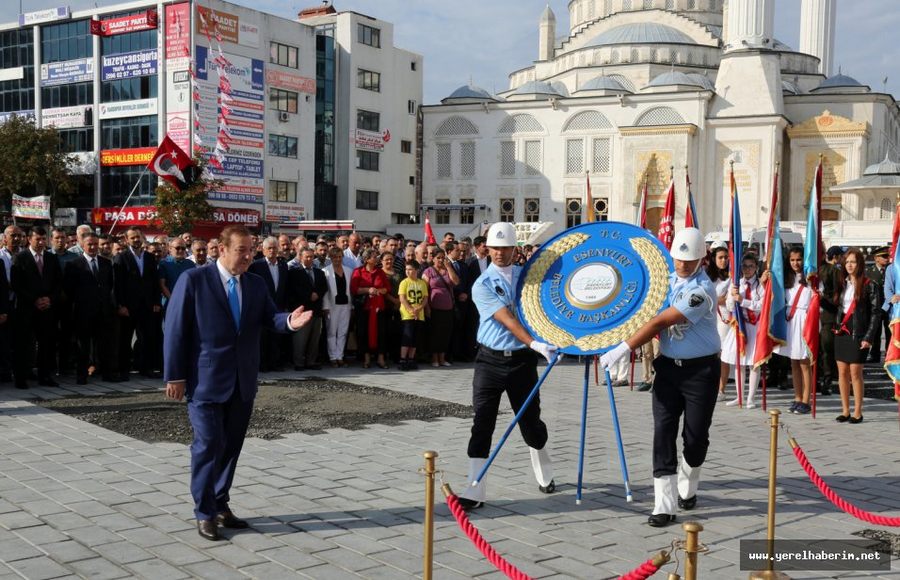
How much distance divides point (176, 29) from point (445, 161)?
81.9 feet

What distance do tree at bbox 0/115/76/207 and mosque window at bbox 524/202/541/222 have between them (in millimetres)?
31948

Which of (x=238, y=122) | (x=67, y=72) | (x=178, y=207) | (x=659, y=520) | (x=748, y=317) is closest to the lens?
(x=659, y=520)

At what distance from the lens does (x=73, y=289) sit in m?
12.2

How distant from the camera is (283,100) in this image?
56.1m

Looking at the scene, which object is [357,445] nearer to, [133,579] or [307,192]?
[133,579]

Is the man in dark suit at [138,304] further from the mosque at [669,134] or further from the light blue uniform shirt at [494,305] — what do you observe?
the mosque at [669,134]

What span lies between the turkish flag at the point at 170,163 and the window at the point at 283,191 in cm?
3433

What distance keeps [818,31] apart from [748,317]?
72683 millimetres

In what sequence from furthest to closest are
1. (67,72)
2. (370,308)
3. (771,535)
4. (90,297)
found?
(67,72)
(370,308)
(90,297)
(771,535)

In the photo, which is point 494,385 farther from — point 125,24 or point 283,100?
point 283,100

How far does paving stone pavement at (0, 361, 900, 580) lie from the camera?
5.23 meters

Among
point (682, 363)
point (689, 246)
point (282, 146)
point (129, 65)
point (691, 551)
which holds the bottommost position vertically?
point (691, 551)

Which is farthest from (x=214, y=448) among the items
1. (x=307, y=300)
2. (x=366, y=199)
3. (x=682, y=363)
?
(x=366, y=199)

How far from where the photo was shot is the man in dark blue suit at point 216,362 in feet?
18.7
